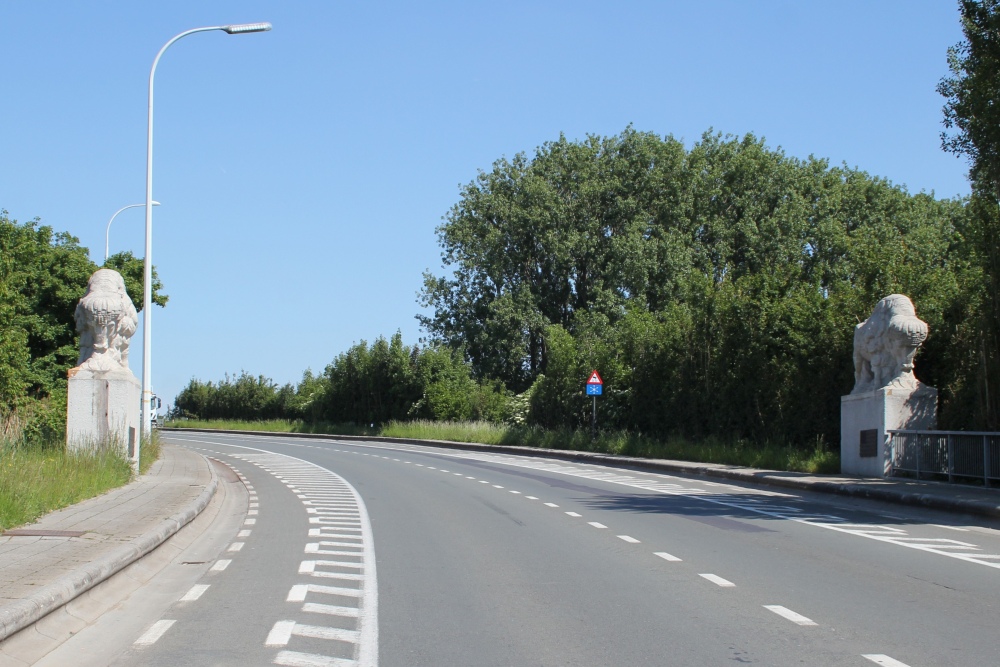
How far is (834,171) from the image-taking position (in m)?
63.8

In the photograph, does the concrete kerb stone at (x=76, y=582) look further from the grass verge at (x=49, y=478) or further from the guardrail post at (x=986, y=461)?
the guardrail post at (x=986, y=461)

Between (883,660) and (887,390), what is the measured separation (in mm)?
17042

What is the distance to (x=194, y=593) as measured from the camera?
9836 millimetres

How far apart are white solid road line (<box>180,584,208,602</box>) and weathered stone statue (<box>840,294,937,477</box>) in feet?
55.8

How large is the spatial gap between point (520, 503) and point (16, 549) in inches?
395

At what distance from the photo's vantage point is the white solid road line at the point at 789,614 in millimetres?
8289

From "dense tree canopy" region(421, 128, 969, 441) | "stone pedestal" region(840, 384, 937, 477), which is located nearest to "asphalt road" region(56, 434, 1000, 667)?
"stone pedestal" region(840, 384, 937, 477)

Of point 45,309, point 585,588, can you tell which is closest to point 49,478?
point 585,588

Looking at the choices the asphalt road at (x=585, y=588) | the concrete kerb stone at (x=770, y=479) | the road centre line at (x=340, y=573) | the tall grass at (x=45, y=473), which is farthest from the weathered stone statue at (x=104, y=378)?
the concrete kerb stone at (x=770, y=479)

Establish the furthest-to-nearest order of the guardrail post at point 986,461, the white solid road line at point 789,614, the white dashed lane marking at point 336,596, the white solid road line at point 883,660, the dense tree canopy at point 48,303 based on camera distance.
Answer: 1. the dense tree canopy at point 48,303
2. the guardrail post at point 986,461
3. the white solid road line at point 789,614
4. the white dashed lane marking at point 336,596
5. the white solid road line at point 883,660

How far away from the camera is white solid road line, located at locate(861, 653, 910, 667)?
6855 mm

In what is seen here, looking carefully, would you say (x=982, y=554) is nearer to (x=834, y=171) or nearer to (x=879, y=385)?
(x=879, y=385)

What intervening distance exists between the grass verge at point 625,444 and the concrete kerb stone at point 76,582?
17628mm

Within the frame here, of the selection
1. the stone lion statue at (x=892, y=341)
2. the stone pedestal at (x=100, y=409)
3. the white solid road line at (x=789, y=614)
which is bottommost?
the white solid road line at (x=789, y=614)
